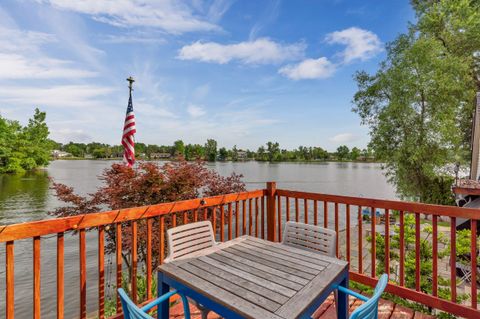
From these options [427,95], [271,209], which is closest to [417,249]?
[271,209]

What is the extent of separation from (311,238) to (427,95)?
11308 mm

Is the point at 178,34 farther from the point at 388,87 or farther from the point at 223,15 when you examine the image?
the point at 388,87

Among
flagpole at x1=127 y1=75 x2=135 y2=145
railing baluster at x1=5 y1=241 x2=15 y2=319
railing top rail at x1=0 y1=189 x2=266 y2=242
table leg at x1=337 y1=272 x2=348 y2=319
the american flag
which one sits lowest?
table leg at x1=337 y1=272 x2=348 y2=319

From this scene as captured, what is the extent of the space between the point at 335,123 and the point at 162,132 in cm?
1091

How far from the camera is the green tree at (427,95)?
33.2ft

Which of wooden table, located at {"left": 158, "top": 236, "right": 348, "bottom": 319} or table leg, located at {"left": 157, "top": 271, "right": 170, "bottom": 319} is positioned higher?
wooden table, located at {"left": 158, "top": 236, "right": 348, "bottom": 319}

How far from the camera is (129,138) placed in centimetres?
534

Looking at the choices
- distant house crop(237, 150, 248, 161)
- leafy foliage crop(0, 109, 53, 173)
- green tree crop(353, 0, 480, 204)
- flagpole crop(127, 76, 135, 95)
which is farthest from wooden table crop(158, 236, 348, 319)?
distant house crop(237, 150, 248, 161)

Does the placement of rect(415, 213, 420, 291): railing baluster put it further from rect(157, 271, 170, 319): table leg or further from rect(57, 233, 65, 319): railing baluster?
rect(57, 233, 65, 319): railing baluster

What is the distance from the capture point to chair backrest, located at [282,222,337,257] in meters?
2.10

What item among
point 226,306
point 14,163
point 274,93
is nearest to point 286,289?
point 226,306

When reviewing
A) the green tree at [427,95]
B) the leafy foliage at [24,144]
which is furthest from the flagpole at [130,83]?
the leafy foliage at [24,144]

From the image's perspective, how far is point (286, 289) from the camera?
4.52 ft

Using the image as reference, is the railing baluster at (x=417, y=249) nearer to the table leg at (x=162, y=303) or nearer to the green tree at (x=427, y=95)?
the table leg at (x=162, y=303)
